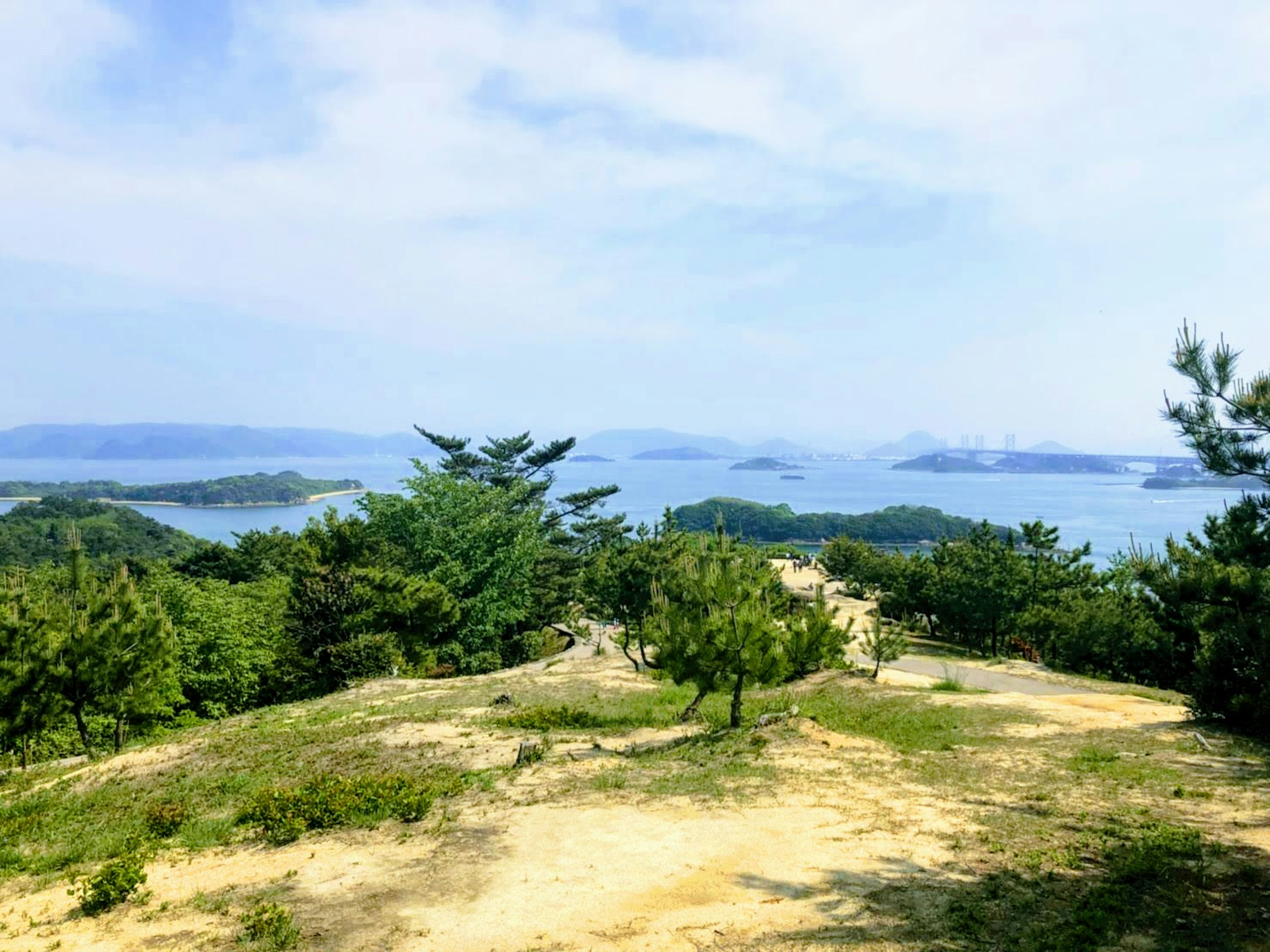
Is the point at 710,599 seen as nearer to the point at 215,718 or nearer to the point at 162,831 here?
the point at 162,831

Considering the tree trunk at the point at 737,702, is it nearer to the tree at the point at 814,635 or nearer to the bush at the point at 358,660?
the tree at the point at 814,635

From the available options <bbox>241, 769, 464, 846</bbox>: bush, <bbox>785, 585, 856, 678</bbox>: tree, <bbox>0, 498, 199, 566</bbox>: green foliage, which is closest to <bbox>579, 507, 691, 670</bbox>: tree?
<bbox>785, 585, 856, 678</bbox>: tree

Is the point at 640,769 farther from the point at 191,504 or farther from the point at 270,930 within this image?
the point at 191,504

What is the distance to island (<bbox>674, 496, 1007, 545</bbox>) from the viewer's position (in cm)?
13000

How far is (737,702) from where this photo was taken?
15.1 metres

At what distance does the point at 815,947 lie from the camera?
629 cm

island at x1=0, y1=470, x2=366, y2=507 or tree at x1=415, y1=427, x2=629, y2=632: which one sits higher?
tree at x1=415, y1=427, x2=629, y2=632

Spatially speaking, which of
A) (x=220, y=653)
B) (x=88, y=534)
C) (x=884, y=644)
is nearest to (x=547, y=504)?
(x=220, y=653)

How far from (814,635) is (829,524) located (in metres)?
125

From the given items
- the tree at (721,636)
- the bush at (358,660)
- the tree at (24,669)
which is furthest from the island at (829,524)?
the tree at (24,669)

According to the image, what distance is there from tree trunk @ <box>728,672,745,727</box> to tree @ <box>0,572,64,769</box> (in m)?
14.7

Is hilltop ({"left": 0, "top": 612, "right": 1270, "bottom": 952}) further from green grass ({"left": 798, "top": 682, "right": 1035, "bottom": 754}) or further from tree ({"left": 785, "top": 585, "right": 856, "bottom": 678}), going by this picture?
tree ({"left": 785, "top": 585, "right": 856, "bottom": 678})

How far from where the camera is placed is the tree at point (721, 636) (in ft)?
47.3

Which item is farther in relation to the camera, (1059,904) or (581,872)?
(581,872)
